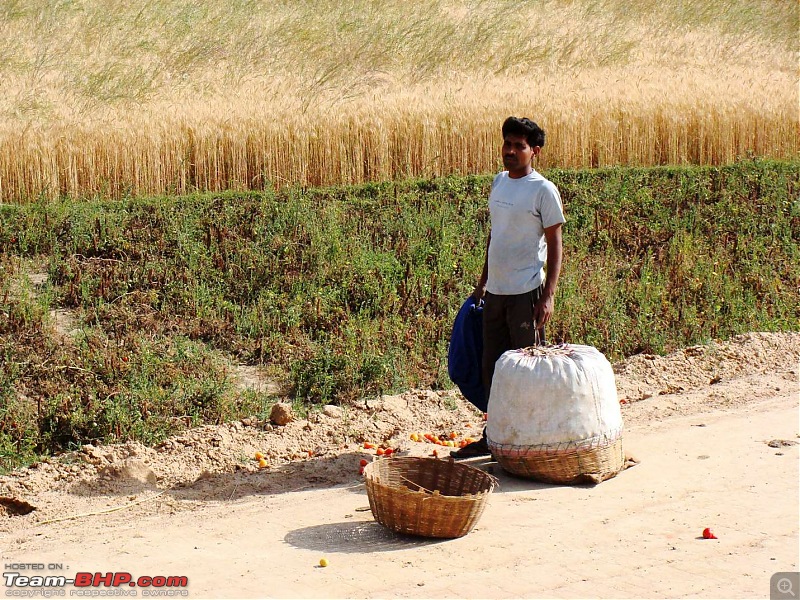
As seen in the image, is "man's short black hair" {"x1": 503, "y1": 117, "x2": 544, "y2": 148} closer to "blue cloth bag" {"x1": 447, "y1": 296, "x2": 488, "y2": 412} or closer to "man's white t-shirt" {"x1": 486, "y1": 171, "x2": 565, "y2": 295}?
"man's white t-shirt" {"x1": 486, "y1": 171, "x2": 565, "y2": 295}

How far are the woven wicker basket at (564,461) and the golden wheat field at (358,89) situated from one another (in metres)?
6.83

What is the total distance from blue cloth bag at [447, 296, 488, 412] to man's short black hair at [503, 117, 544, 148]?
3.74 feet

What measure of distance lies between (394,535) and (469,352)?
1.54m

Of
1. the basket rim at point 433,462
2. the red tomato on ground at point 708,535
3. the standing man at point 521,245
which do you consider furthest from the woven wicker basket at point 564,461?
the red tomato on ground at point 708,535

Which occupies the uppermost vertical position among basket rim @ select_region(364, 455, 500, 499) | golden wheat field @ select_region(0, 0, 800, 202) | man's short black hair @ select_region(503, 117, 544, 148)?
golden wheat field @ select_region(0, 0, 800, 202)

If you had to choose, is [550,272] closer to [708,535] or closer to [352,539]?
[708,535]

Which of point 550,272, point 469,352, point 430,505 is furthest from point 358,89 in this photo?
point 430,505

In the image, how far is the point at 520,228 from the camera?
5684 mm

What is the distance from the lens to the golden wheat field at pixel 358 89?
41.0 ft

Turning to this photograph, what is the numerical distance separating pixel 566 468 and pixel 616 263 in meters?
5.91

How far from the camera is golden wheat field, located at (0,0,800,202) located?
12.5 meters

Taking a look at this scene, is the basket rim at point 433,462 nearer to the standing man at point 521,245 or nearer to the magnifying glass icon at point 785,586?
the standing man at point 521,245

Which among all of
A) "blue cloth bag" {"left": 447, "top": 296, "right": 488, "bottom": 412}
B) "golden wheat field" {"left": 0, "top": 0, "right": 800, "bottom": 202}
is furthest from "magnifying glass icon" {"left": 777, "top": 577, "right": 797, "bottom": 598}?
"golden wheat field" {"left": 0, "top": 0, "right": 800, "bottom": 202}

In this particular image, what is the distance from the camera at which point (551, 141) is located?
14328 millimetres
